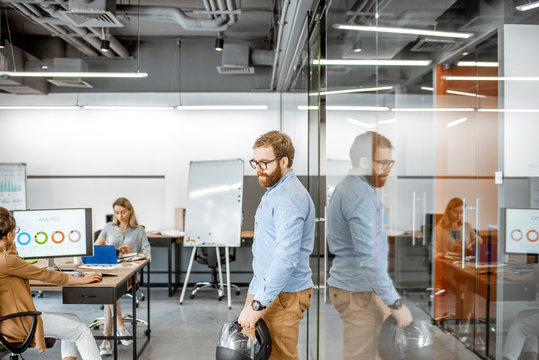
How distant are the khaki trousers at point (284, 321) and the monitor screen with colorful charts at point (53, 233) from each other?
2.38 m

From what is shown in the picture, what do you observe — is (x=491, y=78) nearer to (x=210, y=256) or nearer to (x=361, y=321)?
(x=361, y=321)

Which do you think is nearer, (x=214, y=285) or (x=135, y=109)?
(x=214, y=285)

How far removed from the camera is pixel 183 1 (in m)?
5.97

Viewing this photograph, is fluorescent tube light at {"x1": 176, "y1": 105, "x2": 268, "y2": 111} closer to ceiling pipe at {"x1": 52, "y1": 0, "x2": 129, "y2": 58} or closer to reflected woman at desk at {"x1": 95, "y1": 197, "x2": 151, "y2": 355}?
ceiling pipe at {"x1": 52, "y1": 0, "x2": 129, "y2": 58}

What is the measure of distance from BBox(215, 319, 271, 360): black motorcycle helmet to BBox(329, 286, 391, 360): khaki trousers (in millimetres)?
482

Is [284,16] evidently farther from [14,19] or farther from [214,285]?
[14,19]

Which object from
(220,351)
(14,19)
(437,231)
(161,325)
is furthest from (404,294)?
(14,19)

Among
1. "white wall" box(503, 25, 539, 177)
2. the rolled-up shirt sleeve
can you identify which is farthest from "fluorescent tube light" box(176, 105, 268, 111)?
"white wall" box(503, 25, 539, 177)

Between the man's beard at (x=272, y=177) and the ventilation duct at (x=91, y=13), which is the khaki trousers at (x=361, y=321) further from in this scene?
the ventilation duct at (x=91, y=13)

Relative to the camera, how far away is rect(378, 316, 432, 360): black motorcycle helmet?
1.99m

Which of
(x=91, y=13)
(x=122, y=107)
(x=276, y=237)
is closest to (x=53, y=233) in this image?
(x=91, y=13)

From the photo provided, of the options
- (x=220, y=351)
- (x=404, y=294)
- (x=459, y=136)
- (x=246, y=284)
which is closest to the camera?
(x=220, y=351)

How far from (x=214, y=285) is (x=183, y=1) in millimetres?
4018

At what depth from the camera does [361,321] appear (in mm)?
2238
